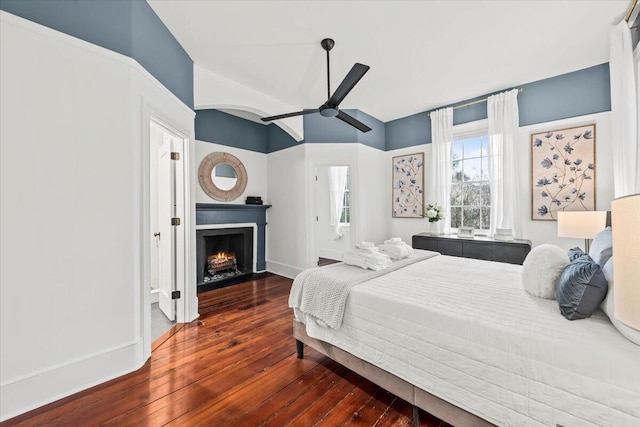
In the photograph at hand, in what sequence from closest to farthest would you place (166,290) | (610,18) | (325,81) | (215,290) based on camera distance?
(610,18) < (166,290) < (325,81) < (215,290)

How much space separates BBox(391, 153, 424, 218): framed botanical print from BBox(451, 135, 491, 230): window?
52cm

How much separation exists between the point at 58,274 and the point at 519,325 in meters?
2.72

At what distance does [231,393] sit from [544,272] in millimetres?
2132

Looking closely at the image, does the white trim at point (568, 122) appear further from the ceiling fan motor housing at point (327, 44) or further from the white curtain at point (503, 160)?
the ceiling fan motor housing at point (327, 44)

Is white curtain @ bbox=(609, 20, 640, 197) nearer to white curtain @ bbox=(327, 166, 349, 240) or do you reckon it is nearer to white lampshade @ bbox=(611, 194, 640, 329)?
white lampshade @ bbox=(611, 194, 640, 329)

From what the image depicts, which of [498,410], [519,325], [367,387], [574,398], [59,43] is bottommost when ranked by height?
[367,387]

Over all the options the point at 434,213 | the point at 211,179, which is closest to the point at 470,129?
the point at 434,213

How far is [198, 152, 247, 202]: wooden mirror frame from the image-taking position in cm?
429

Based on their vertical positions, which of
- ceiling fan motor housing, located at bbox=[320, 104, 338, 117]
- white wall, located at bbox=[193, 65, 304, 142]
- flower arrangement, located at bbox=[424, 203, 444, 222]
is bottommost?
flower arrangement, located at bbox=[424, 203, 444, 222]

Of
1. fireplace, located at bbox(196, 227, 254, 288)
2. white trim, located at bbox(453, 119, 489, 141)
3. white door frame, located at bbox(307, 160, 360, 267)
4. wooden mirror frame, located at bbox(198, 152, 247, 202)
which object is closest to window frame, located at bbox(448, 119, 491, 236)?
white trim, located at bbox(453, 119, 489, 141)

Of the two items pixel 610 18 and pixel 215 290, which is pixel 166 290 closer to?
pixel 215 290

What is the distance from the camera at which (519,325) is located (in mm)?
1237

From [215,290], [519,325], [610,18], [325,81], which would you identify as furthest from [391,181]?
[519,325]

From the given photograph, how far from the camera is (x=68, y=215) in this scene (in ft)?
5.82
